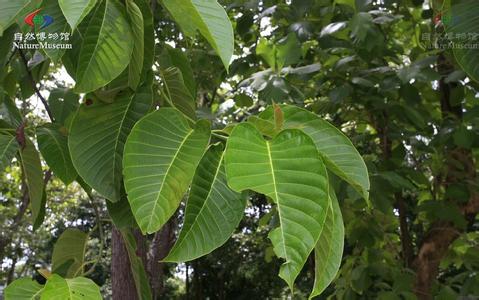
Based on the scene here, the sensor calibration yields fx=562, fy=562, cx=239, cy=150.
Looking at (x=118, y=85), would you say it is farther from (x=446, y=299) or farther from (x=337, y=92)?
Result: (x=446, y=299)

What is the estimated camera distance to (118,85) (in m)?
0.74

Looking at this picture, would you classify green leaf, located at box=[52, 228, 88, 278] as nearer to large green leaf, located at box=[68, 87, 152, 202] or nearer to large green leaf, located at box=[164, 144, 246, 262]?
large green leaf, located at box=[68, 87, 152, 202]

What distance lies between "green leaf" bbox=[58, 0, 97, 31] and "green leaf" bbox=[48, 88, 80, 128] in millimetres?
515

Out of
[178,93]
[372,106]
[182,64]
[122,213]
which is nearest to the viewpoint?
[122,213]

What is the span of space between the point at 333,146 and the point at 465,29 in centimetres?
65

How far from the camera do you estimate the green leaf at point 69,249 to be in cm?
86

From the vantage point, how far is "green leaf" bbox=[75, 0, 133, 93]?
62 centimetres

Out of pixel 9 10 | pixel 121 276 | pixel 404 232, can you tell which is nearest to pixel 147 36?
pixel 9 10

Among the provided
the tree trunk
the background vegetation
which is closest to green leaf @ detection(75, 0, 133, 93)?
the background vegetation

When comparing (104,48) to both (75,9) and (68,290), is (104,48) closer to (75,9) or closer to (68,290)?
(75,9)

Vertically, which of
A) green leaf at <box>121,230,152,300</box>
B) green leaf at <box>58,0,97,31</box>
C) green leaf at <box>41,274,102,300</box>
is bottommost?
green leaf at <box>41,274,102,300</box>

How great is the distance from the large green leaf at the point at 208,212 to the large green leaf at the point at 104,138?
0.15 metres

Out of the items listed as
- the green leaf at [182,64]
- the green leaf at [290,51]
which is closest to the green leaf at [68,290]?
the green leaf at [182,64]

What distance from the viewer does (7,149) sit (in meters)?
0.71
